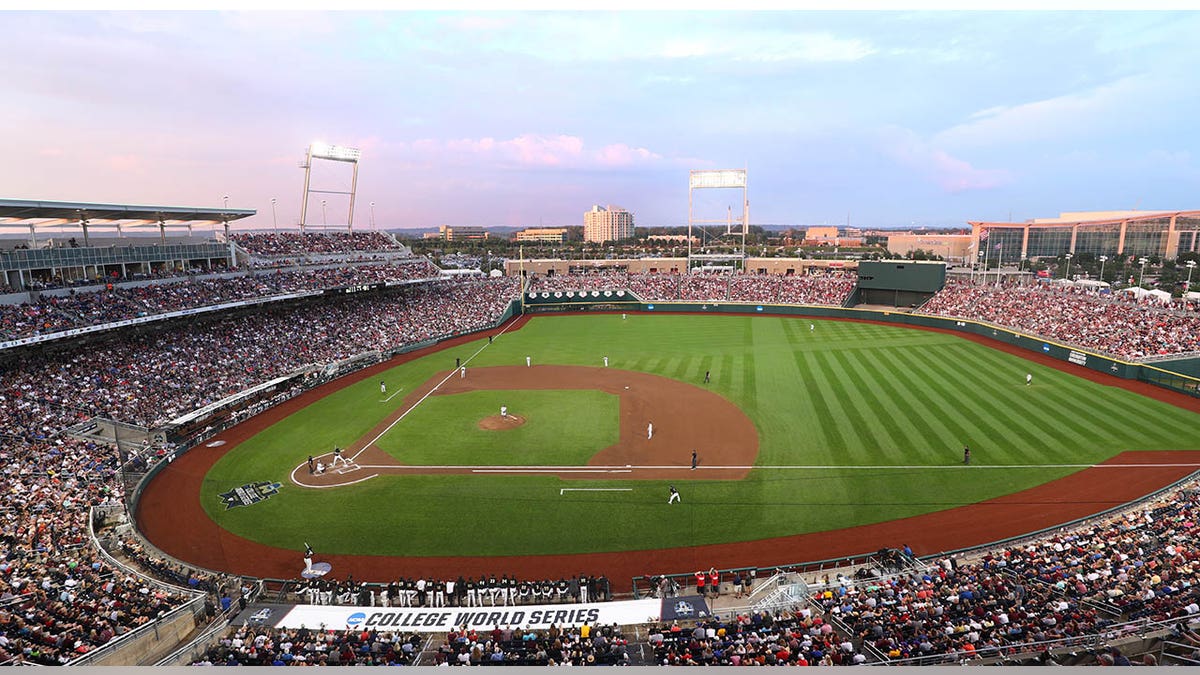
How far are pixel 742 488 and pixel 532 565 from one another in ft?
26.6

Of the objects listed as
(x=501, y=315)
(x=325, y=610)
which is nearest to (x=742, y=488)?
(x=325, y=610)

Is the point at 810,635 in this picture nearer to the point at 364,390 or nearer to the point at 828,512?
the point at 828,512

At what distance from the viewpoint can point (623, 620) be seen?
1249 cm

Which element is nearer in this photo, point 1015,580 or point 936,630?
point 936,630

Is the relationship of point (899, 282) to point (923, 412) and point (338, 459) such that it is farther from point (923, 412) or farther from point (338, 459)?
point (338, 459)

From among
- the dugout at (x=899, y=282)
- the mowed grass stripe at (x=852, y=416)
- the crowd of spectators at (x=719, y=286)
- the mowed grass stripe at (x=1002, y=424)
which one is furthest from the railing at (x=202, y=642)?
the dugout at (x=899, y=282)

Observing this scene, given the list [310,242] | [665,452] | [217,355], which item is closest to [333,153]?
[310,242]

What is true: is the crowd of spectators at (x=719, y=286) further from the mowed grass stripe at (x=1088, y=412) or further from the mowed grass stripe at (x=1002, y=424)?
the mowed grass stripe at (x=1088, y=412)

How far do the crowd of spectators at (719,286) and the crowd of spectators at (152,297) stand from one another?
25.3 meters

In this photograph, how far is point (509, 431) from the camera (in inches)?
1044

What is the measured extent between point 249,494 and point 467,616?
1246cm

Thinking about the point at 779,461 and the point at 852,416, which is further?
the point at 852,416

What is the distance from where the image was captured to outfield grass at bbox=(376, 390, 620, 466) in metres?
23.7

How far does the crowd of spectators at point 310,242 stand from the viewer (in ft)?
155
